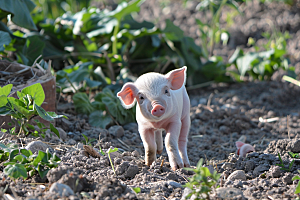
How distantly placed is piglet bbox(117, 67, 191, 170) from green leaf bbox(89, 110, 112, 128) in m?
1.16

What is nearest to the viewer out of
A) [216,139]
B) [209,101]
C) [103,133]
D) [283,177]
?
[283,177]

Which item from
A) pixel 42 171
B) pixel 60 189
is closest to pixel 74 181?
pixel 60 189

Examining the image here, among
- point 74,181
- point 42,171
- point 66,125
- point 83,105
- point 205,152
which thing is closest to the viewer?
point 74,181

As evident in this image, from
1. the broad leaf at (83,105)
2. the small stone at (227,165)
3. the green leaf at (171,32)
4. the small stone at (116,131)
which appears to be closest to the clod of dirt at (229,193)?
the small stone at (227,165)

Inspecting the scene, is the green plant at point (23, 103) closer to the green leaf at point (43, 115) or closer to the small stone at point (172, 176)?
the green leaf at point (43, 115)

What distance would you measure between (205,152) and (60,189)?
6.02ft

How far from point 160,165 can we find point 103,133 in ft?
3.59

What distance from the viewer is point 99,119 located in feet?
12.9

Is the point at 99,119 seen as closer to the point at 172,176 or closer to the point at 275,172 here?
the point at 172,176

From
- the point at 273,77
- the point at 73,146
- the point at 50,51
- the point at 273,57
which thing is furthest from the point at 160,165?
the point at 273,77

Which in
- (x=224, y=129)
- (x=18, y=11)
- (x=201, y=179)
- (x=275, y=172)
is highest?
(x=18, y=11)

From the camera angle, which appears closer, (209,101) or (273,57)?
(209,101)

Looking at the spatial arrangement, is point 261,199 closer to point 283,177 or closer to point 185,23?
point 283,177

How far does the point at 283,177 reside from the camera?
7.70ft
